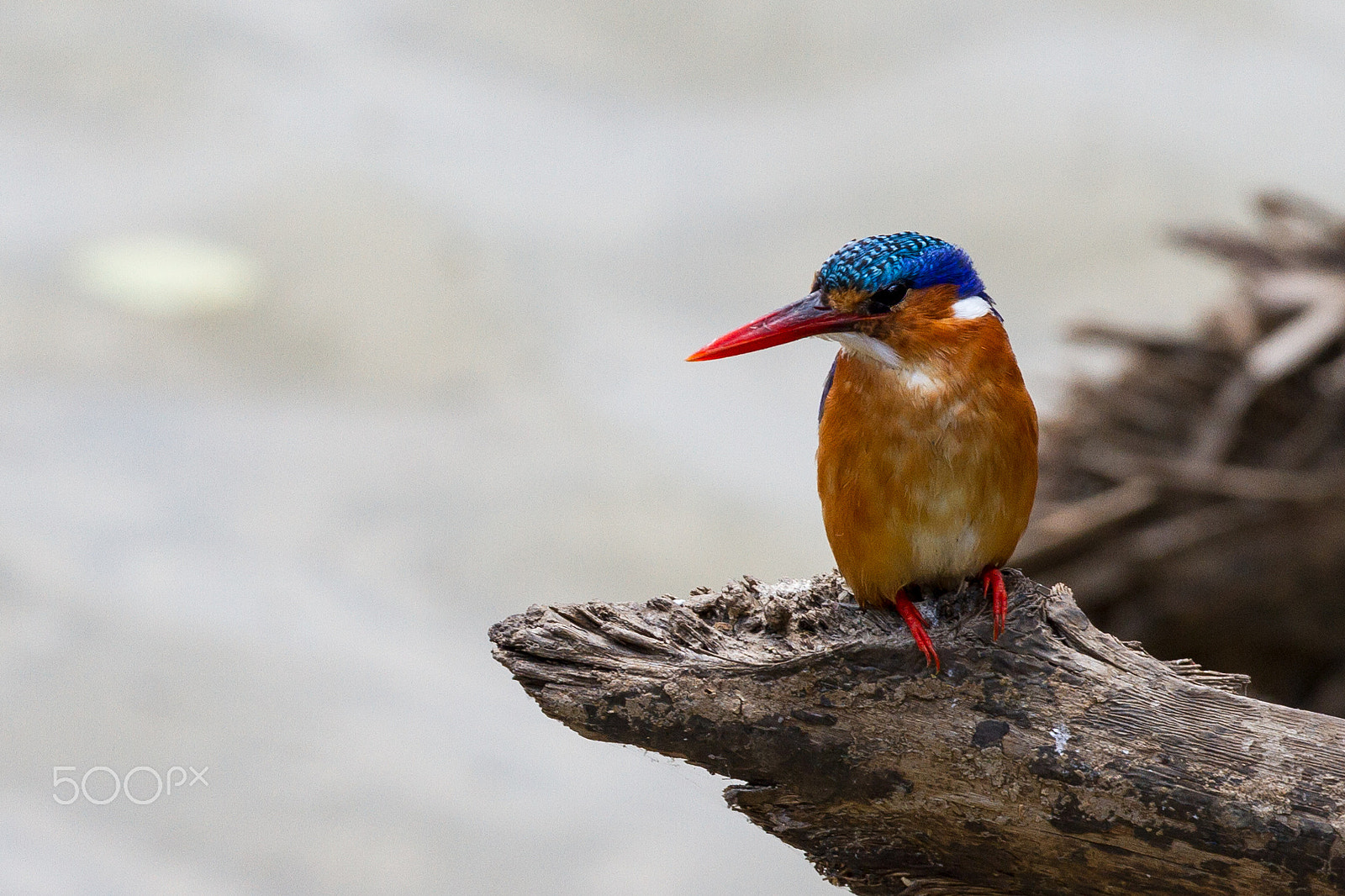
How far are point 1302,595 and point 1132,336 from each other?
2.92ft

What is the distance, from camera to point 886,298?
178 centimetres

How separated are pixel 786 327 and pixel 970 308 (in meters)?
0.26

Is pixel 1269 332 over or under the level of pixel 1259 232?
under

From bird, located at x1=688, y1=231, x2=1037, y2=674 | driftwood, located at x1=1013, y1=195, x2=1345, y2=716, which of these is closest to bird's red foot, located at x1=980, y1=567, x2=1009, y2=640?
bird, located at x1=688, y1=231, x2=1037, y2=674

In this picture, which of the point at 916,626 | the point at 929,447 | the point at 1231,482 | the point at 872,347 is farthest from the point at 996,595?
the point at 1231,482

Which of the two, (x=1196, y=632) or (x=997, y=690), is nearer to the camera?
(x=997, y=690)

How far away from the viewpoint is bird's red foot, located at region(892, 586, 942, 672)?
1.86 meters

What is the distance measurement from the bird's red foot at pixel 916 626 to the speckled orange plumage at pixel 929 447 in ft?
0.12

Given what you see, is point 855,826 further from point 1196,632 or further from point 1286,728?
point 1196,632

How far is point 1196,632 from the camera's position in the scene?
4285 mm

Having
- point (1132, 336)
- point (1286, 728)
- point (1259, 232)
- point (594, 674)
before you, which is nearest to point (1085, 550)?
point (1132, 336)

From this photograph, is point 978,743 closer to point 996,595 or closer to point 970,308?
point 996,595

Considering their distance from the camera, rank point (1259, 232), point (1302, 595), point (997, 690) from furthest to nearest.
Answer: point (1259, 232) < point (1302, 595) < point (997, 690)

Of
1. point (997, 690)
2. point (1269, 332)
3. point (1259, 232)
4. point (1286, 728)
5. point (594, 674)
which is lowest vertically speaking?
point (1286, 728)
